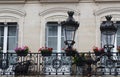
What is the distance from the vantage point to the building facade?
20.3 m

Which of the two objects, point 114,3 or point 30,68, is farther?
point 114,3

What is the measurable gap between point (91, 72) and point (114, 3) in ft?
11.3

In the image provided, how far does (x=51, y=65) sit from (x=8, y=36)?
2521 millimetres

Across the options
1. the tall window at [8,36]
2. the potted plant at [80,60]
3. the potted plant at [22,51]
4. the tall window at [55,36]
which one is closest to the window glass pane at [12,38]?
the tall window at [8,36]

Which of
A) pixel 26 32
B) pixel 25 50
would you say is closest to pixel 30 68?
pixel 25 50

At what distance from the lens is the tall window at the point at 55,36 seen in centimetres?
2042

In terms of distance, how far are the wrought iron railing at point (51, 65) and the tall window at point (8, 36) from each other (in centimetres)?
112

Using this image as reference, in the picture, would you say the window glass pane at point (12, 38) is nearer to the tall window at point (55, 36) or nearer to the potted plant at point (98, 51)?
the tall window at point (55, 36)

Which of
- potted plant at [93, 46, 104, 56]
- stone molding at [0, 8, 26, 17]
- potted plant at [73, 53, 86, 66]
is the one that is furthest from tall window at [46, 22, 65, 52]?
potted plant at [73, 53, 86, 66]

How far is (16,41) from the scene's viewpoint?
20.6 m

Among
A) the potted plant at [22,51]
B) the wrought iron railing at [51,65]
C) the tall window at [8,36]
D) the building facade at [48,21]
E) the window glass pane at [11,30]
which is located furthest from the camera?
the window glass pane at [11,30]

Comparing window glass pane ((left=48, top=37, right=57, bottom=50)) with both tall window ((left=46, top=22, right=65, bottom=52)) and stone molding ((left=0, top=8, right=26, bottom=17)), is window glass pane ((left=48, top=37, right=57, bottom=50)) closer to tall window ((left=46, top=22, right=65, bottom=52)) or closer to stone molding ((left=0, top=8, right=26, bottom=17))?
tall window ((left=46, top=22, right=65, bottom=52))

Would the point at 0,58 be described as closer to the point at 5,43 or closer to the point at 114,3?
the point at 5,43

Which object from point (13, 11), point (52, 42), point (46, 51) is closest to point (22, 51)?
point (46, 51)
